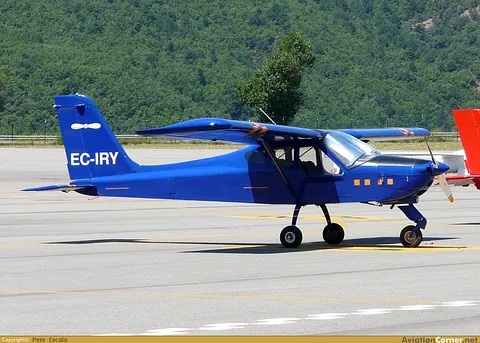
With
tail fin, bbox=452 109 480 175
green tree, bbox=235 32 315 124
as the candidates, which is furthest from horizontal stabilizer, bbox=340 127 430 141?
green tree, bbox=235 32 315 124

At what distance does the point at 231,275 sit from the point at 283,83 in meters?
72.3

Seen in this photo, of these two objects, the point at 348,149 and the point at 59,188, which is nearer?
the point at 348,149

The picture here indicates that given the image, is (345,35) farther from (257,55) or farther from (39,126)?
(39,126)

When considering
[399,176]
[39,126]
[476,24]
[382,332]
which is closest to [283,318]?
[382,332]

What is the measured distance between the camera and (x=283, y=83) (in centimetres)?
8688

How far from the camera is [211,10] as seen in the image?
148 meters

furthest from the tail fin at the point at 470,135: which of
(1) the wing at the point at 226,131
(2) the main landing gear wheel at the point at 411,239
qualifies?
(1) the wing at the point at 226,131

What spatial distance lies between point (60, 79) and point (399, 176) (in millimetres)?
100236

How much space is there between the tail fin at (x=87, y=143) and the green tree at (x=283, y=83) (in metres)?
65.9

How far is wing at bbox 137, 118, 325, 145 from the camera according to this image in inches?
668

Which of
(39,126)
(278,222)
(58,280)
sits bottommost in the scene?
(39,126)

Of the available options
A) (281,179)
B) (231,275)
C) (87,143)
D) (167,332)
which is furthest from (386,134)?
(167,332)

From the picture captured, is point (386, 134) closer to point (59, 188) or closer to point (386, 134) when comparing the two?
point (386, 134)

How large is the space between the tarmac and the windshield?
57.9 inches
